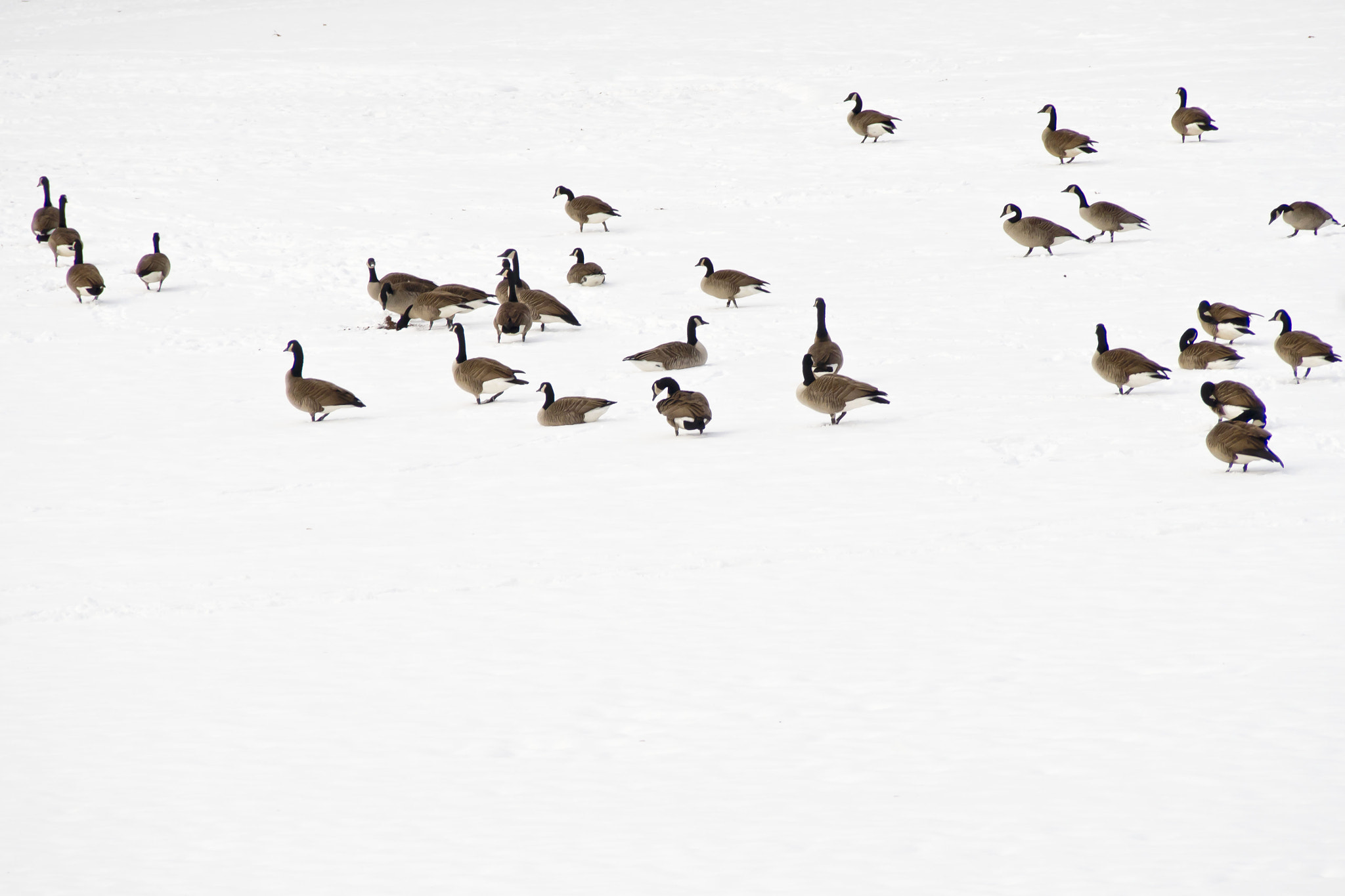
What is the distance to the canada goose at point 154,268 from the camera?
67.3 feet

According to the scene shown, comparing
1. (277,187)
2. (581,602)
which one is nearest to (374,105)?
(277,187)

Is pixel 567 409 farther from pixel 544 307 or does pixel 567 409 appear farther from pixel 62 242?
pixel 62 242

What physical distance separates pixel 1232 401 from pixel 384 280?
11.2 m

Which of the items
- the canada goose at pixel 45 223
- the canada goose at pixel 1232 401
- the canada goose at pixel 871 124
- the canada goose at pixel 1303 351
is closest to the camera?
the canada goose at pixel 1232 401

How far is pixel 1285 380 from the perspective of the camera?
1386cm

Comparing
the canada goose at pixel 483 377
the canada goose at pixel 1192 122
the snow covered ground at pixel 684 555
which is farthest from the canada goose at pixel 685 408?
the canada goose at pixel 1192 122

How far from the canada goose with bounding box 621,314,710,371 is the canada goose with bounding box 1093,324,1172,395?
438 centimetres

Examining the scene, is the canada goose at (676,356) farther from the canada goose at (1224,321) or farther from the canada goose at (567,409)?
the canada goose at (1224,321)

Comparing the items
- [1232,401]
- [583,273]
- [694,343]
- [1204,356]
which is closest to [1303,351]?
[1204,356]

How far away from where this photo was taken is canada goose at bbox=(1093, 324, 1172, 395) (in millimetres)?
13211

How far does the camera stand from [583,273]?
64.6 ft

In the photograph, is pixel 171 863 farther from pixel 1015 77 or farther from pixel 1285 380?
pixel 1015 77

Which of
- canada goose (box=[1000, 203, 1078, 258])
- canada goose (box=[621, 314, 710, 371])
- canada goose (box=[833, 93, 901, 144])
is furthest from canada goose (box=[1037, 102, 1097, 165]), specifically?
canada goose (box=[621, 314, 710, 371])

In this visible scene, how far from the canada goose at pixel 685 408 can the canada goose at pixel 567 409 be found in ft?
2.51
